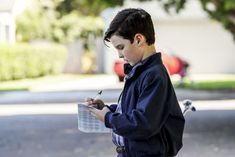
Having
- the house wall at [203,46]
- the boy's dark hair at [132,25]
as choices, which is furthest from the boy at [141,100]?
the house wall at [203,46]

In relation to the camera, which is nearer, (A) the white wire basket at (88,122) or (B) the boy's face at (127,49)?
(B) the boy's face at (127,49)

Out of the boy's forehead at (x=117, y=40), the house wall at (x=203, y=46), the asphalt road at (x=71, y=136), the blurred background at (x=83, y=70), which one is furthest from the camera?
the house wall at (x=203, y=46)

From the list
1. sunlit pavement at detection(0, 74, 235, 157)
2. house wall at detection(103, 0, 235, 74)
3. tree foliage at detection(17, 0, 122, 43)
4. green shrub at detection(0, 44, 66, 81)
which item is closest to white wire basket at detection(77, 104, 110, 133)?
sunlit pavement at detection(0, 74, 235, 157)

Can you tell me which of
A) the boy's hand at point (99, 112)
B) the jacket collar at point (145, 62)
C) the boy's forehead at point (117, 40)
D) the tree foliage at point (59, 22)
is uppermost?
the boy's forehead at point (117, 40)

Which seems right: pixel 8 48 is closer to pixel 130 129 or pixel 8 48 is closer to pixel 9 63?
pixel 9 63

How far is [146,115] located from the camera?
292 centimetres

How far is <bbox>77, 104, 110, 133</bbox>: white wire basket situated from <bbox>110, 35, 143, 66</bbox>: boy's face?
0.34m

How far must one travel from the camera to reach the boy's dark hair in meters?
3.00

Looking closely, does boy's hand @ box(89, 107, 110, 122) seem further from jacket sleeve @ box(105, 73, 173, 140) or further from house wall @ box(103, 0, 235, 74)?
house wall @ box(103, 0, 235, 74)

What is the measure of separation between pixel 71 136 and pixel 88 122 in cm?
737

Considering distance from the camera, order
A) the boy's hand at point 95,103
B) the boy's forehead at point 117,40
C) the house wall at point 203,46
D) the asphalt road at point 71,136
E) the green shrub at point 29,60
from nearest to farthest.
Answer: the boy's forehead at point 117,40, the boy's hand at point 95,103, the asphalt road at point 71,136, the green shrub at point 29,60, the house wall at point 203,46

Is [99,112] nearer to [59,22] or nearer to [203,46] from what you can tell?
[59,22]

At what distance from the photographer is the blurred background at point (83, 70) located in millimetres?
9965

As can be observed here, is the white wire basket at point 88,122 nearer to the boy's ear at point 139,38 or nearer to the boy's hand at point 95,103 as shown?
the boy's hand at point 95,103
